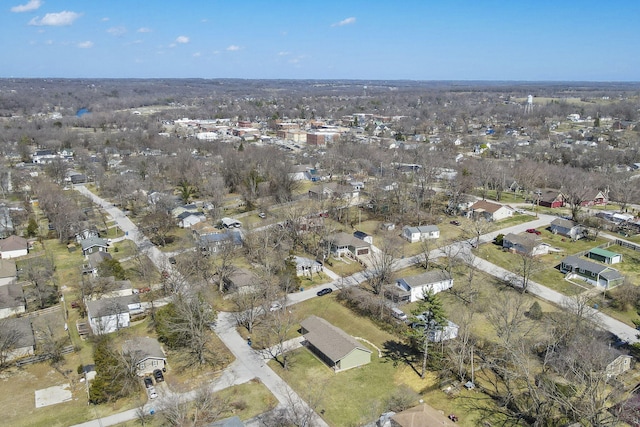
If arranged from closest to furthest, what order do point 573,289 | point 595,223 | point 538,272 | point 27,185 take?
point 573,289 < point 538,272 < point 595,223 < point 27,185

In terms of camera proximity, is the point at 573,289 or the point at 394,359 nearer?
the point at 394,359

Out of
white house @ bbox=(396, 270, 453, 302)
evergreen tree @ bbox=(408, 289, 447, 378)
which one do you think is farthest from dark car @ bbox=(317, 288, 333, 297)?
evergreen tree @ bbox=(408, 289, 447, 378)

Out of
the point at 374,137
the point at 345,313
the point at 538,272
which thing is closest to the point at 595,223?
the point at 538,272

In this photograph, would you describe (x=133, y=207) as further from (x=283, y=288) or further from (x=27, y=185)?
(x=283, y=288)

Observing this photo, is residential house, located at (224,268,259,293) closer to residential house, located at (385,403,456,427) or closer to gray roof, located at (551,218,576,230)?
residential house, located at (385,403,456,427)

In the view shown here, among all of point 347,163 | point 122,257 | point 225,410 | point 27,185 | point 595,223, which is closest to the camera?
point 225,410

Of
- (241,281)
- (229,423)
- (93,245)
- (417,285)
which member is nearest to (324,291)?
(241,281)
